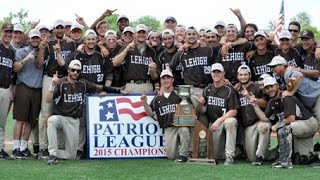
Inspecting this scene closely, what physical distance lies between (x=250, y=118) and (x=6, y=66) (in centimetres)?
419

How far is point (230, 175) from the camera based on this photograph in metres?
7.86

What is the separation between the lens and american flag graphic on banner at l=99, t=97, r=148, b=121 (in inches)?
384

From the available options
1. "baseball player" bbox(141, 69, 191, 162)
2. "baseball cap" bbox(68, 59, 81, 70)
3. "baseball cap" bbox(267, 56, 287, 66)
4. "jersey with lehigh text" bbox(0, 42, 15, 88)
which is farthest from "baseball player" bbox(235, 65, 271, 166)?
"jersey with lehigh text" bbox(0, 42, 15, 88)

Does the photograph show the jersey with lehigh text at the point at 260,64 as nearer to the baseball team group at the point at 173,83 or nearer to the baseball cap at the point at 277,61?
the baseball team group at the point at 173,83

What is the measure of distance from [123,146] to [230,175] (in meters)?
2.45

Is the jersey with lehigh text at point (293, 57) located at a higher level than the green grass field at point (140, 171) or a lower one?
higher

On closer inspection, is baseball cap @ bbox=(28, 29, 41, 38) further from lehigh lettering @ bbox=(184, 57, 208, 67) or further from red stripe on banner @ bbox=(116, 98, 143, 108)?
lehigh lettering @ bbox=(184, 57, 208, 67)

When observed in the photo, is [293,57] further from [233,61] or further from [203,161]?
[203,161]

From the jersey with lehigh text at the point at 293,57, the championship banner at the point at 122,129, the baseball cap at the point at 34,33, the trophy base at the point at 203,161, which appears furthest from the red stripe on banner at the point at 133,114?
A: the jersey with lehigh text at the point at 293,57

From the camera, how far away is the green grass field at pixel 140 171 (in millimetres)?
7797

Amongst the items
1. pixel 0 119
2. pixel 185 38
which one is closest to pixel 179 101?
pixel 185 38

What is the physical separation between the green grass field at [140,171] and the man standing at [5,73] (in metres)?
0.77

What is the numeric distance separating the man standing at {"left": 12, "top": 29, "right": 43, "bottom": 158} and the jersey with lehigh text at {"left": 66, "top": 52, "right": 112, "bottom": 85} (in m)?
0.62

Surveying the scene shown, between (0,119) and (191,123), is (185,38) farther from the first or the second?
(0,119)
